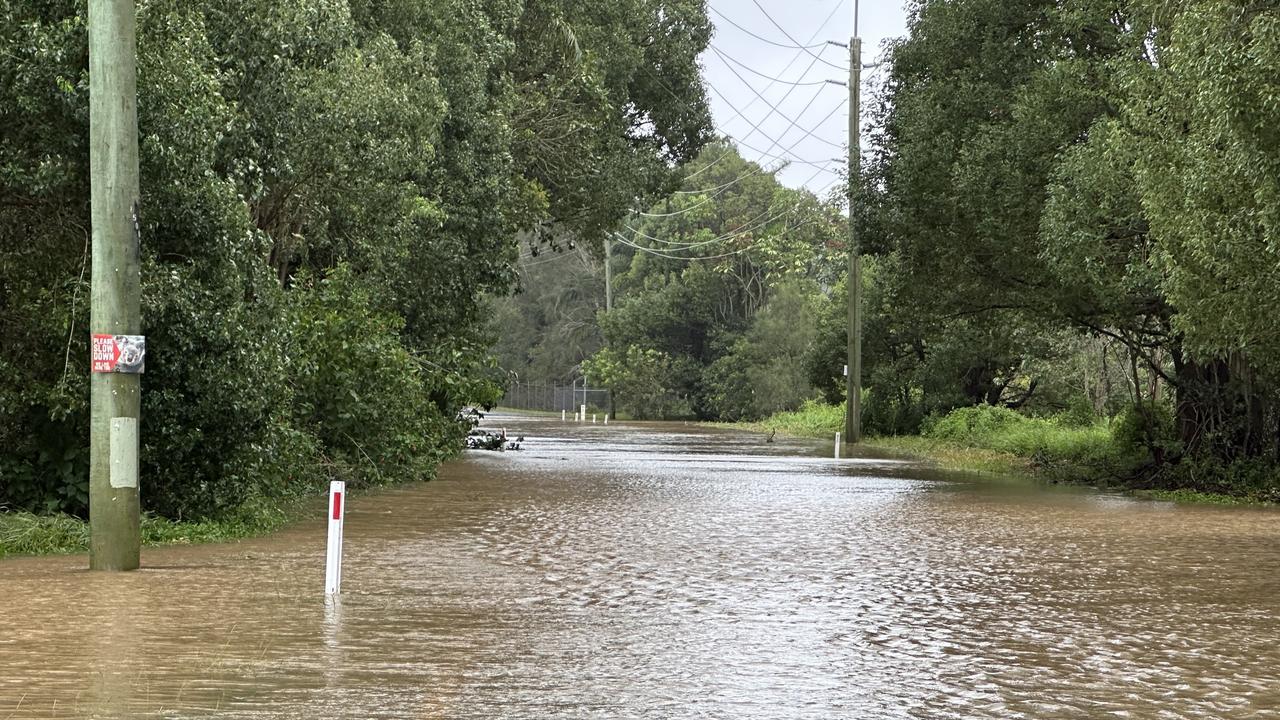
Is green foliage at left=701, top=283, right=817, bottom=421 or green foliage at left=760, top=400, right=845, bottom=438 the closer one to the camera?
green foliage at left=760, top=400, right=845, bottom=438

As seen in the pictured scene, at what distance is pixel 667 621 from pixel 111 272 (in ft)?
19.3

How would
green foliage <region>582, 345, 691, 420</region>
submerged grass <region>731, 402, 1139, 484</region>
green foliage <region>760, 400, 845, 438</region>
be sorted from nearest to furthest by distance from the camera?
1. submerged grass <region>731, 402, 1139, 484</region>
2. green foliage <region>760, 400, 845, 438</region>
3. green foliage <region>582, 345, 691, 420</region>

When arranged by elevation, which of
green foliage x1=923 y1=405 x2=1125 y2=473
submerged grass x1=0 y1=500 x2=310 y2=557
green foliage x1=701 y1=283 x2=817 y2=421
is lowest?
submerged grass x1=0 y1=500 x2=310 y2=557

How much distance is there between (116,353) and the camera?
556 inches

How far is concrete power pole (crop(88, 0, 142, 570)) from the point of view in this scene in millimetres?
14164

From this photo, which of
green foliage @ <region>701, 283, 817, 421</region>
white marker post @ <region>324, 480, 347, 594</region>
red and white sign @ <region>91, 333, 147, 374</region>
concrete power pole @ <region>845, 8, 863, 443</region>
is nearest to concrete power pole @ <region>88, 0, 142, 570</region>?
red and white sign @ <region>91, 333, 147, 374</region>

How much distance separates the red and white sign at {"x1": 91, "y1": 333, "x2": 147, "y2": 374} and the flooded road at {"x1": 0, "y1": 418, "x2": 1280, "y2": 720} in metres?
1.81

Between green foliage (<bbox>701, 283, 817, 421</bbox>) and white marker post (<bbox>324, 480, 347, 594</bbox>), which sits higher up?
green foliage (<bbox>701, 283, 817, 421</bbox>)

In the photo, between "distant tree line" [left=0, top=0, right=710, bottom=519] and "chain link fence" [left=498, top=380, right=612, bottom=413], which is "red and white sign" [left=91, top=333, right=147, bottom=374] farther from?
"chain link fence" [left=498, top=380, right=612, bottom=413]

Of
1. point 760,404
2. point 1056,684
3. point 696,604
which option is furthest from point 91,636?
Answer: point 760,404

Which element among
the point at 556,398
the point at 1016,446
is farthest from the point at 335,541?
the point at 556,398

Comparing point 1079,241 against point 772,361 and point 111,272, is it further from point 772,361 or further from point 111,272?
point 772,361

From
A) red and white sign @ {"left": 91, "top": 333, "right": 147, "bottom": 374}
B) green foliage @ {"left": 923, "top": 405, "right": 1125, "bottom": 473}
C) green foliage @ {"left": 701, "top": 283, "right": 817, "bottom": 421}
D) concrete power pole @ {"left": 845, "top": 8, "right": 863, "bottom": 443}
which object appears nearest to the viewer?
red and white sign @ {"left": 91, "top": 333, "right": 147, "bottom": 374}

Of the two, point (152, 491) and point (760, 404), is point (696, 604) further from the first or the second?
point (760, 404)
